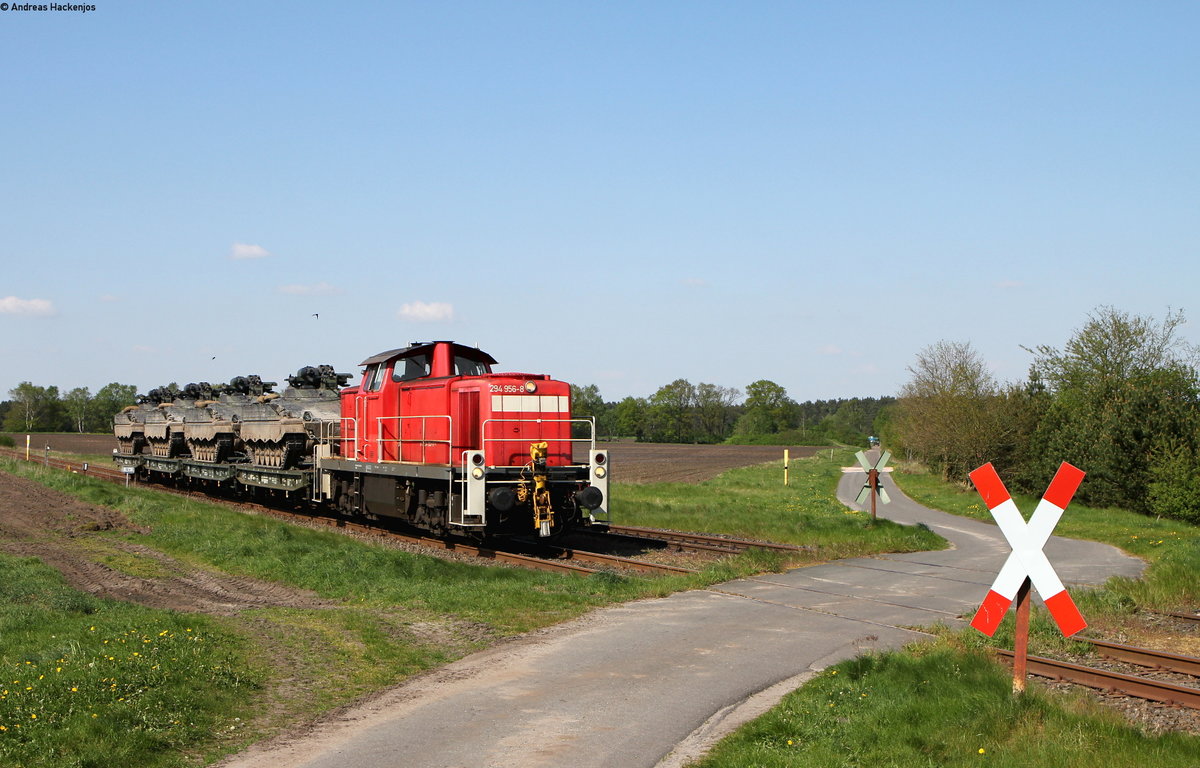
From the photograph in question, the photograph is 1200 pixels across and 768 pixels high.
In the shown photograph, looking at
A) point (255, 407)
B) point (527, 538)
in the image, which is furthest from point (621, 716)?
point (255, 407)

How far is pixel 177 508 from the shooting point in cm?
2358

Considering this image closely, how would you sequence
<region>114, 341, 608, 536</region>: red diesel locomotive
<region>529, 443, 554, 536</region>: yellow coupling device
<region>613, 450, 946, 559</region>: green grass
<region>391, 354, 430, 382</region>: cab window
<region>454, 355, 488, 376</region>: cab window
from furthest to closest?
<region>613, 450, 946, 559</region>: green grass
<region>391, 354, 430, 382</region>: cab window
<region>454, 355, 488, 376</region>: cab window
<region>114, 341, 608, 536</region>: red diesel locomotive
<region>529, 443, 554, 536</region>: yellow coupling device

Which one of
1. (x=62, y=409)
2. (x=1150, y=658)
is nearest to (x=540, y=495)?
(x=1150, y=658)

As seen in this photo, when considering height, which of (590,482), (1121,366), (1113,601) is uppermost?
(1121,366)

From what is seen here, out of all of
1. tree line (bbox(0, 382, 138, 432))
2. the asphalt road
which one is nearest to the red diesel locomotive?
the asphalt road

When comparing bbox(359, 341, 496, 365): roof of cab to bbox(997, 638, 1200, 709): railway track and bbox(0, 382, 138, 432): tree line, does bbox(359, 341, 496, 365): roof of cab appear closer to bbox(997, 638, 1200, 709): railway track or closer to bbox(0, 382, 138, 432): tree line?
bbox(997, 638, 1200, 709): railway track

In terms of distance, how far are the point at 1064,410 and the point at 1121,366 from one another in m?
5.14

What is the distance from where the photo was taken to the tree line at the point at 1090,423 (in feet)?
102

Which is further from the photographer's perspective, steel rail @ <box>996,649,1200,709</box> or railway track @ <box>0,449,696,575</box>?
railway track @ <box>0,449,696,575</box>

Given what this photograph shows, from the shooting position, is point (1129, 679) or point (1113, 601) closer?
point (1129, 679)

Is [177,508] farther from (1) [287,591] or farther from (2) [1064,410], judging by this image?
(2) [1064,410]

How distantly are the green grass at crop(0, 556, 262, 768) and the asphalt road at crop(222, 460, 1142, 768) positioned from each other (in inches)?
32.2

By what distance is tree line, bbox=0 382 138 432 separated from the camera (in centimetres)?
11303

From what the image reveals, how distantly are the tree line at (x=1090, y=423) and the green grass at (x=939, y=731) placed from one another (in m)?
27.0
